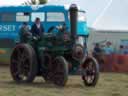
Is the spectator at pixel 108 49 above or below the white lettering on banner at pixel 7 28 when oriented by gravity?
below

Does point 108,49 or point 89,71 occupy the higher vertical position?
point 89,71

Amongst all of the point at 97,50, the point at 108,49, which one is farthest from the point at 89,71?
the point at 108,49

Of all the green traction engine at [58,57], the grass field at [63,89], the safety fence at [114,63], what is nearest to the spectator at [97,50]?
the safety fence at [114,63]

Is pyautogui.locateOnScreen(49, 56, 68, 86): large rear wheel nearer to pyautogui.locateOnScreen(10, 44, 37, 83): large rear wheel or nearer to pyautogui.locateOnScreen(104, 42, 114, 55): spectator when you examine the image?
pyautogui.locateOnScreen(10, 44, 37, 83): large rear wheel

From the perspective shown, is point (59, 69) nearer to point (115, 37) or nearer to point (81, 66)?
point (81, 66)

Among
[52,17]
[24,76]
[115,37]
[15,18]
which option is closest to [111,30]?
[115,37]

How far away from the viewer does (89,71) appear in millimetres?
15180

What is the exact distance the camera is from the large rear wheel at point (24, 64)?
15.4 m

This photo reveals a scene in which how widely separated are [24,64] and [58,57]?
4.65 ft

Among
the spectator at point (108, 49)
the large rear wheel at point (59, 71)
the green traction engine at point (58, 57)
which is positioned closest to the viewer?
the large rear wheel at point (59, 71)

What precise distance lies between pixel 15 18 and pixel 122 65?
6.97 meters

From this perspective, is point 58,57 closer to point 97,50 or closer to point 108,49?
point 97,50

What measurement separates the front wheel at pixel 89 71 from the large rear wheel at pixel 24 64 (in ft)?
4.43

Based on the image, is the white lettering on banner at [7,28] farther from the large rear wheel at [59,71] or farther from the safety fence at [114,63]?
the large rear wheel at [59,71]
